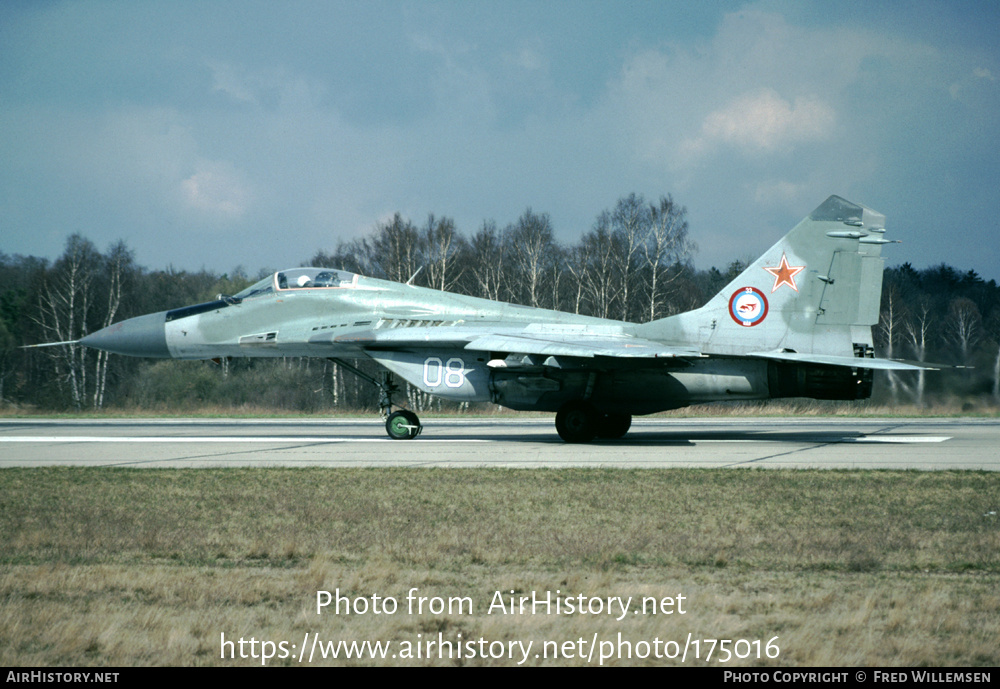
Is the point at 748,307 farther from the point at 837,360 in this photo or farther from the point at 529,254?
the point at 529,254

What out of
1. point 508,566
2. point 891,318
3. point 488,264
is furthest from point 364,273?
point 508,566

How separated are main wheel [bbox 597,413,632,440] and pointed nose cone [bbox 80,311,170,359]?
9.54 m

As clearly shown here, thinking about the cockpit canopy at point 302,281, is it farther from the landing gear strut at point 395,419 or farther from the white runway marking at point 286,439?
the white runway marking at point 286,439

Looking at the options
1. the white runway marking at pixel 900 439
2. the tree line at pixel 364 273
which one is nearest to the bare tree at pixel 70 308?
the tree line at pixel 364 273

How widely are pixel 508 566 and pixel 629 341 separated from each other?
1066 cm

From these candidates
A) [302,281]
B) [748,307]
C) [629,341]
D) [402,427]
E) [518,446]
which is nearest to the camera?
[518,446]

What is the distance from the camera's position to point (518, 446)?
1575cm

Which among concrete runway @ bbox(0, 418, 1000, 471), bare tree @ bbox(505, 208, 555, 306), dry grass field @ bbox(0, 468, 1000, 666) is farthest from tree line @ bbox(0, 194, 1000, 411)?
dry grass field @ bbox(0, 468, 1000, 666)

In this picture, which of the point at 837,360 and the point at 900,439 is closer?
the point at 837,360

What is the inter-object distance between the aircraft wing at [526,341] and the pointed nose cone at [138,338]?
3.49 metres

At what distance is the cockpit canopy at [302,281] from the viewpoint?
17688 millimetres

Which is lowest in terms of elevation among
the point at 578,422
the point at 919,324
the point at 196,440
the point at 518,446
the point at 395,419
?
the point at 196,440

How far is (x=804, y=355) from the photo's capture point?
15516 millimetres
